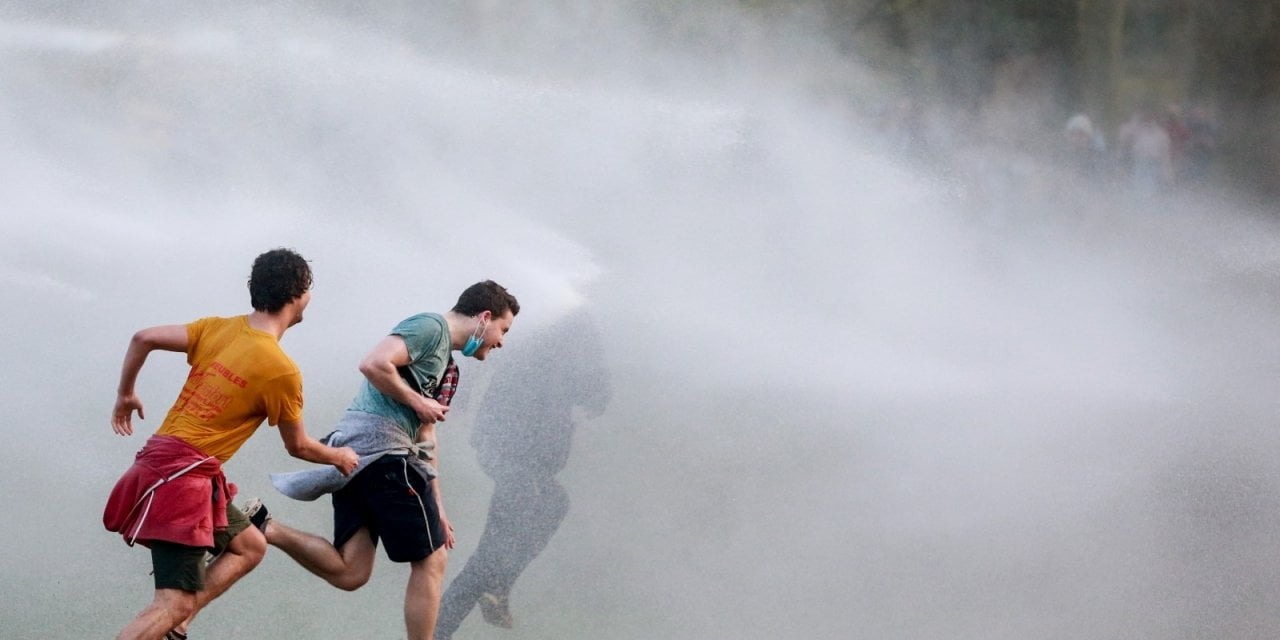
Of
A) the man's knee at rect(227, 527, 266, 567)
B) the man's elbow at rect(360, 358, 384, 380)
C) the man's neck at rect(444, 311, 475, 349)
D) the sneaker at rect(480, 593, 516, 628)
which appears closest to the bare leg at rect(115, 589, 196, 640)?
the man's knee at rect(227, 527, 266, 567)

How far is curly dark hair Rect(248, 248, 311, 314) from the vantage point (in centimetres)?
390

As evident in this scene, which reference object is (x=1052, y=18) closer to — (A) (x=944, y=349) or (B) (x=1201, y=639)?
(A) (x=944, y=349)

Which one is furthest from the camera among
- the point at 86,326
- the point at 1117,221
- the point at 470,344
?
the point at 1117,221

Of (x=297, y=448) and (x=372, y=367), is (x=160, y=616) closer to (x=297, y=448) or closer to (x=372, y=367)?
(x=297, y=448)

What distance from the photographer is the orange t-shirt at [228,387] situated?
3809 mm

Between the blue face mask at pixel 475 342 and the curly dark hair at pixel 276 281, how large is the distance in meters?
0.69

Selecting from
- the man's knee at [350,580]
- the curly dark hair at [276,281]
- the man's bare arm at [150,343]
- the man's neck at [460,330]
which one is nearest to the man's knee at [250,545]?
the man's knee at [350,580]

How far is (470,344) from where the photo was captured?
446 cm

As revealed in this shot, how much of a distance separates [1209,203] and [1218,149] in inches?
21.9

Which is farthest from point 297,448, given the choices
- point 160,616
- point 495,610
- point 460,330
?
point 495,610

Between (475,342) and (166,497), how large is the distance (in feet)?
3.85

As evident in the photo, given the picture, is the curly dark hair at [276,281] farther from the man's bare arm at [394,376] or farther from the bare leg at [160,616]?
the bare leg at [160,616]

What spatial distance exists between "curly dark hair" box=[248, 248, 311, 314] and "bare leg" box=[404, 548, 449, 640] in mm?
1032

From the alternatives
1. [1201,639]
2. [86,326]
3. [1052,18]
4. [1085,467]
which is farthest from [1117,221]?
[86,326]
